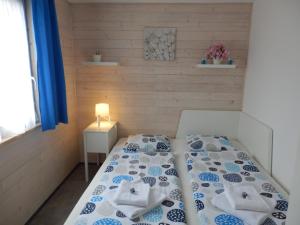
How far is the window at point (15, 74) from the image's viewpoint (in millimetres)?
1818

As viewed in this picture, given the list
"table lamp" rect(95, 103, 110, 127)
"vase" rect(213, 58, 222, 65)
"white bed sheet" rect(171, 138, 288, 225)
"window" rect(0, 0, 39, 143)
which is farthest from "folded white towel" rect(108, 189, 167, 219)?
"vase" rect(213, 58, 222, 65)

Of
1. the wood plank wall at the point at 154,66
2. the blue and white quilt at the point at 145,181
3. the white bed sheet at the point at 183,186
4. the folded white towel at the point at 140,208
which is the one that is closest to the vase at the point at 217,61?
the wood plank wall at the point at 154,66

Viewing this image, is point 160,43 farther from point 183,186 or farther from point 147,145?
point 183,186

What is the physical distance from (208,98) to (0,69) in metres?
2.37

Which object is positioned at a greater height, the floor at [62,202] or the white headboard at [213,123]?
the white headboard at [213,123]

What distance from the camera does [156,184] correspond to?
1.93 m

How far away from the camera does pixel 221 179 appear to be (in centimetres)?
202

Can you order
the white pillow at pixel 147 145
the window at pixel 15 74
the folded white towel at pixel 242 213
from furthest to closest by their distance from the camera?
the white pillow at pixel 147 145, the window at pixel 15 74, the folded white towel at pixel 242 213

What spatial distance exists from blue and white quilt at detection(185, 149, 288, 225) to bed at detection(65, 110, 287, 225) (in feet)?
0.10

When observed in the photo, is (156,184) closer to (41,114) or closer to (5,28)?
(41,114)

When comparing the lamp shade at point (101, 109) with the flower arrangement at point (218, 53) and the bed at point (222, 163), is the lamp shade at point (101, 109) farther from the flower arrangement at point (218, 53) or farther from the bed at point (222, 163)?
the flower arrangement at point (218, 53)

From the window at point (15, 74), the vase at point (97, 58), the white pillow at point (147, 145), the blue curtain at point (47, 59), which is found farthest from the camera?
the vase at point (97, 58)

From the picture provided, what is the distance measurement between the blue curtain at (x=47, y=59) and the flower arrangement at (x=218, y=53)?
1782mm

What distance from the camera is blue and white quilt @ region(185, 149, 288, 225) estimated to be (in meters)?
1.53
